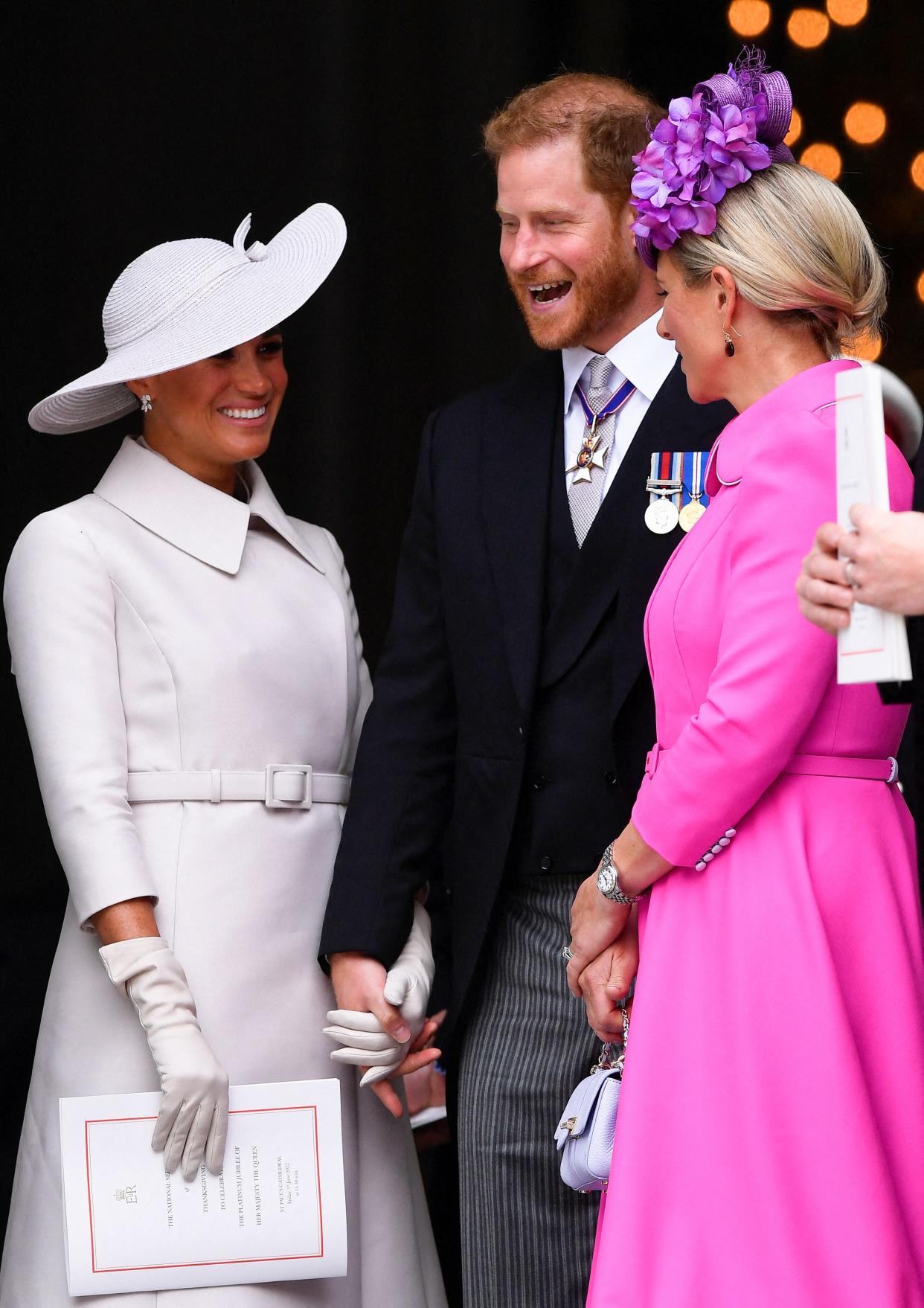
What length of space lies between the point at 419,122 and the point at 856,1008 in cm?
242

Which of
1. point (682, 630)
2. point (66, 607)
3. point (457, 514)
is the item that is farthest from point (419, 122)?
point (682, 630)

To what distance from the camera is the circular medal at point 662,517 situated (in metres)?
2.36

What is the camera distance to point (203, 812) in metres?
2.50

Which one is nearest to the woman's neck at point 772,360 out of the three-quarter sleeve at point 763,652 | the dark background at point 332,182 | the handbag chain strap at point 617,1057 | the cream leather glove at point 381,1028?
the three-quarter sleeve at point 763,652

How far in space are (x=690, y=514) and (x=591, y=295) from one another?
0.41 metres

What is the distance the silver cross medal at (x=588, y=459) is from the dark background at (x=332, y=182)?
1.17 metres

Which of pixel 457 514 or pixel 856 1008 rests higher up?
pixel 457 514

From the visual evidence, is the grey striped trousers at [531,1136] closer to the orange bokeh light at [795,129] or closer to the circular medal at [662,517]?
the circular medal at [662,517]

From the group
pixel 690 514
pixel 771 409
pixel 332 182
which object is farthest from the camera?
pixel 332 182

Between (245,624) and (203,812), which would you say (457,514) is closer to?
(245,624)

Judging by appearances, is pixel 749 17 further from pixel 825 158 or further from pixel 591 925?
pixel 591 925

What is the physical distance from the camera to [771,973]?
1.85 metres

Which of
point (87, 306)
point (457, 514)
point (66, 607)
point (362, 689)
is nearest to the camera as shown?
point (66, 607)

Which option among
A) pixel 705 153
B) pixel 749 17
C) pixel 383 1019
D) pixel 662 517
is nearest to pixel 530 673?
pixel 662 517
